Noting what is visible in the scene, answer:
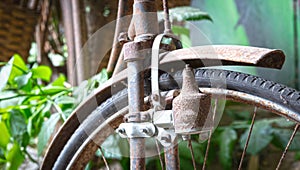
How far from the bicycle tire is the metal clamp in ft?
0.23

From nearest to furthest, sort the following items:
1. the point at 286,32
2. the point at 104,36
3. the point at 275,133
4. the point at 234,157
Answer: the point at 104,36, the point at 275,133, the point at 234,157, the point at 286,32

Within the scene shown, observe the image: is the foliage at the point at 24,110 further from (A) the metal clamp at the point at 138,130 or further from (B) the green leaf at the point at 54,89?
(A) the metal clamp at the point at 138,130

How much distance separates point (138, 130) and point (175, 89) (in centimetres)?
7

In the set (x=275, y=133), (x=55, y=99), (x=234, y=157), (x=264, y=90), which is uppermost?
(x=264, y=90)

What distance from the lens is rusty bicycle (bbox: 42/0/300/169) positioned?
427 mm

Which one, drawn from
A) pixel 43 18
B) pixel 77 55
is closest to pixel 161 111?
pixel 77 55

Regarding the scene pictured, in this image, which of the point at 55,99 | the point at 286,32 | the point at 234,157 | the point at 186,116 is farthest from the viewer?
the point at 286,32

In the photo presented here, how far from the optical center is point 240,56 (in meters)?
0.42

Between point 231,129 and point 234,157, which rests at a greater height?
point 231,129

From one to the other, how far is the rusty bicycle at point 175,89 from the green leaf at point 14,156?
469mm

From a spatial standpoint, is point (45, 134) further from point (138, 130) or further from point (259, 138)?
point (259, 138)

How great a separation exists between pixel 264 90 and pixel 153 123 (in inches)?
4.6

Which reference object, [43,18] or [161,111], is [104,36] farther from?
[161,111]

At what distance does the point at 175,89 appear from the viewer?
1.62 feet
